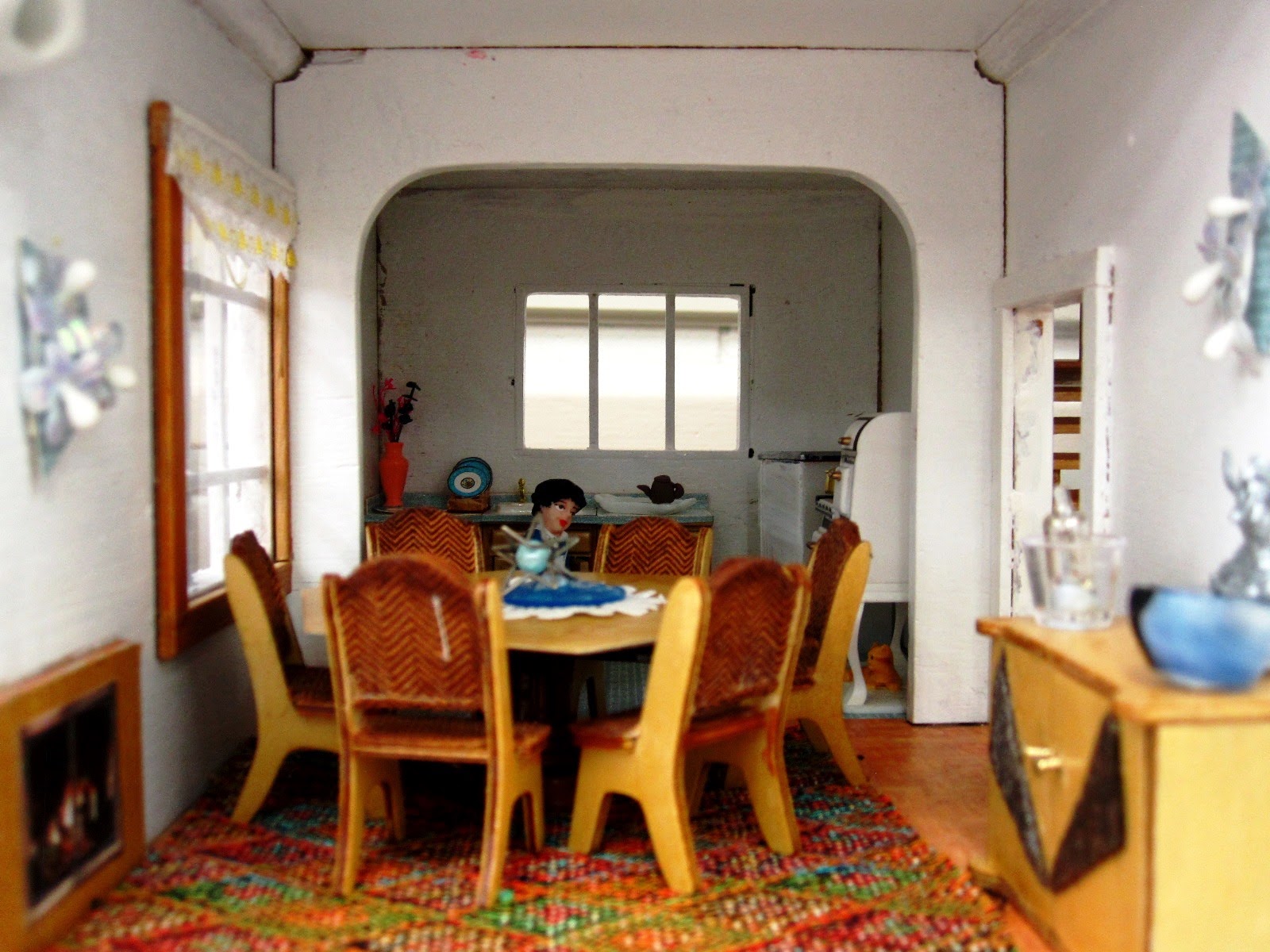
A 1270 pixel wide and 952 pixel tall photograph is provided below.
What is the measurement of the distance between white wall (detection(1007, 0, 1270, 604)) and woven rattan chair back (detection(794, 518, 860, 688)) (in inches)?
35.2

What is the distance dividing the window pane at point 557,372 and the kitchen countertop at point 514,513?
1.44 ft

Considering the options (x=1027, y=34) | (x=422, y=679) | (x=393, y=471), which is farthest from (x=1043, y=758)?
(x=393, y=471)

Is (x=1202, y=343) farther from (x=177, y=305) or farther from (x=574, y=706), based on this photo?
(x=177, y=305)

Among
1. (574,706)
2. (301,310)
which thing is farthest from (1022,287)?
(301,310)

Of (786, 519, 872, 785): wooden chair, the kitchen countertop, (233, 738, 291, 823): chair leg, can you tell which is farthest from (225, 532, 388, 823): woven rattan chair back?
the kitchen countertop

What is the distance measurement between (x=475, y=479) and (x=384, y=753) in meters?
3.96

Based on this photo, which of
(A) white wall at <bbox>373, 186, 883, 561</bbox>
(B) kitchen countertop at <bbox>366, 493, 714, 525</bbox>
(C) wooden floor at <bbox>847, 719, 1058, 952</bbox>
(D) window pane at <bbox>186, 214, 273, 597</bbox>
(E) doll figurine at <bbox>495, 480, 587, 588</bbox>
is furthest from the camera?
(A) white wall at <bbox>373, 186, 883, 561</bbox>

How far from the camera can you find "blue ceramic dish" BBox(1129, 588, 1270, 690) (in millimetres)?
2188

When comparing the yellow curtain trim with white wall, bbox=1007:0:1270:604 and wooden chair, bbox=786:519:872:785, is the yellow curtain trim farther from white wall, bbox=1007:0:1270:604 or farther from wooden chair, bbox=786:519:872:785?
white wall, bbox=1007:0:1270:604

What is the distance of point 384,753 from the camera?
2.96 meters

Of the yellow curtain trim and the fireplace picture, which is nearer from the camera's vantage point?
the fireplace picture

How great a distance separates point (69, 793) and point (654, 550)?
8.14 ft

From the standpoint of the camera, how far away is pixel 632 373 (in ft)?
23.5

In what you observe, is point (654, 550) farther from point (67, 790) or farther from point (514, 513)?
point (67, 790)
